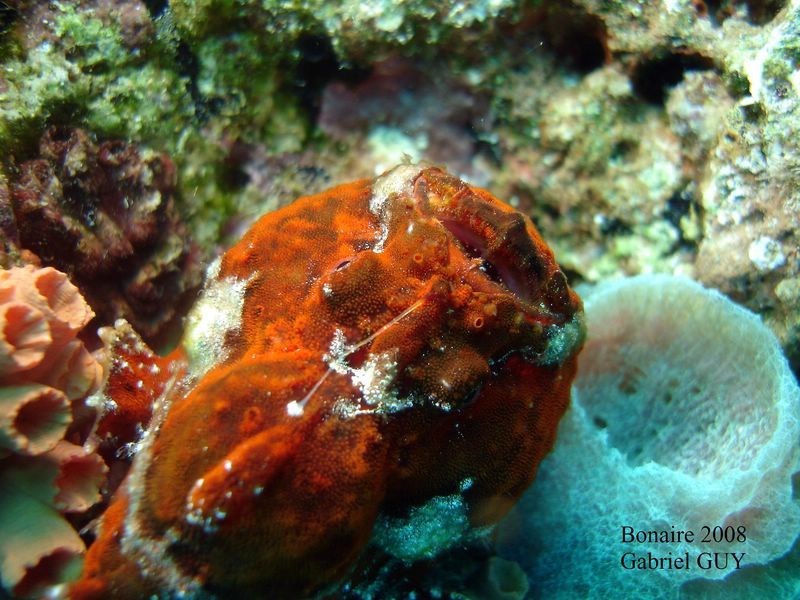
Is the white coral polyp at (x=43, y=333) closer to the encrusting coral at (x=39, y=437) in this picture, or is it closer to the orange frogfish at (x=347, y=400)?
the encrusting coral at (x=39, y=437)

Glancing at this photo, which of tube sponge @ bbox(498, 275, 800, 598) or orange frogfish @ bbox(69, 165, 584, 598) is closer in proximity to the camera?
orange frogfish @ bbox(69, 165, 584, 598)

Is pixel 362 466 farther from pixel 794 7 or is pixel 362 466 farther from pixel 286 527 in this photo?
pixel 794 7

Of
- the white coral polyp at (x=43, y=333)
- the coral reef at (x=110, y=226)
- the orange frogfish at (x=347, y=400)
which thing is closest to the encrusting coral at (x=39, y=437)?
the white coral polyp at (x=43, y=333)

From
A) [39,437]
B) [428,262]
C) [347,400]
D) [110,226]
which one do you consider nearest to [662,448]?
[428,262]

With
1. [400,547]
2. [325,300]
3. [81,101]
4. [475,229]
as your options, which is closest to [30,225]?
[81,101]

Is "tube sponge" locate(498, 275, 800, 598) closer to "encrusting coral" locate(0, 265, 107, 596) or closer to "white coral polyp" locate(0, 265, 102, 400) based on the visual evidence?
"encrusting coral" locate(0, 265, 107, 596)

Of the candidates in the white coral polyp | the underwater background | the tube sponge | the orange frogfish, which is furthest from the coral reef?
the tube sponge
